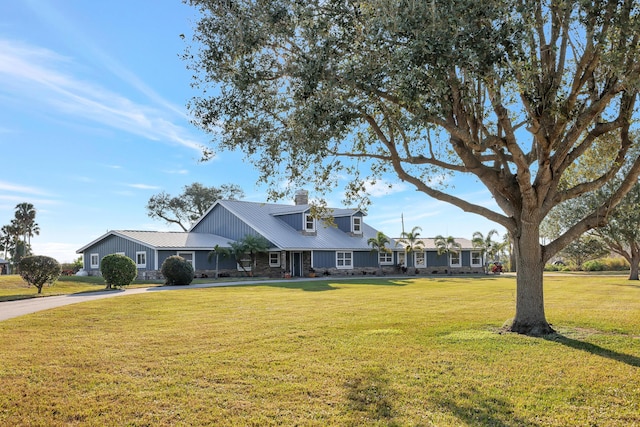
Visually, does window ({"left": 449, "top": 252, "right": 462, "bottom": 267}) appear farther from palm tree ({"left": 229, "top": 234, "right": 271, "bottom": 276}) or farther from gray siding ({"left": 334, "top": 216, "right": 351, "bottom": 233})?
palm tree ({"left": 229, "top": 234, "right": 271, "bottom": 276})

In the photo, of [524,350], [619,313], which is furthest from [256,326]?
[619,313]

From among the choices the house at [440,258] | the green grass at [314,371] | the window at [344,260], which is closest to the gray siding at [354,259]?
the window at [344,260]

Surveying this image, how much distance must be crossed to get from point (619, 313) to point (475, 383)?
32.4ft

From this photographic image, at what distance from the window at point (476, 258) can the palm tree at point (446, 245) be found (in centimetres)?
268

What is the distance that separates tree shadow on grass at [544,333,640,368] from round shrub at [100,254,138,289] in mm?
19453

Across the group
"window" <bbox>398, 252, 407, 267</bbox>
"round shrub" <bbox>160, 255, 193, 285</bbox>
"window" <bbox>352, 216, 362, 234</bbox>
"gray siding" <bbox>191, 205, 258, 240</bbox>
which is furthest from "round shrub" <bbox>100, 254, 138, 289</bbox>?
"window" <bbox>398, 252, 407, 267</bbox>

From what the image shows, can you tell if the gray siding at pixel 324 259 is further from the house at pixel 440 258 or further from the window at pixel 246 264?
the house at pixel 440 258

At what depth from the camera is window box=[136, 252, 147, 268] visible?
33781mm

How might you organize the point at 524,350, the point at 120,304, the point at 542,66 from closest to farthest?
the point at 524,350
the point at 542,66
the point at 120,304

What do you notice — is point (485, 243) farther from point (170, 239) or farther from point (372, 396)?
point (372, 396)

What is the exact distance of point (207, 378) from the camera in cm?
686

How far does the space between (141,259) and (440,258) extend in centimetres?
2771

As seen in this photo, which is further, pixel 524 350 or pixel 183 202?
pixel 183 202

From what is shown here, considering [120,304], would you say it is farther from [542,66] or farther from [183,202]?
[183,202]
